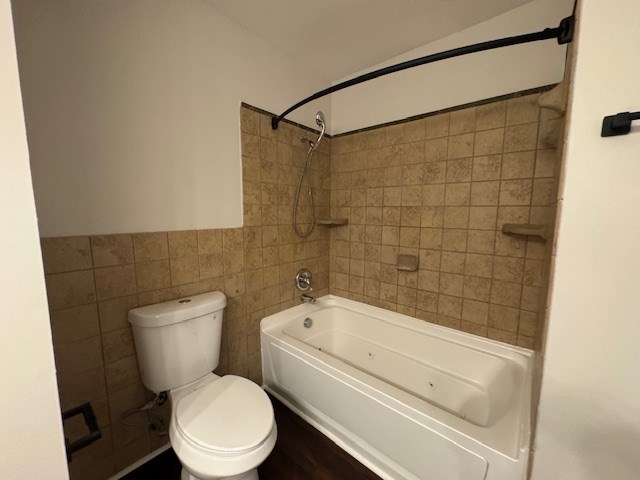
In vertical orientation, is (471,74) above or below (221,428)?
above

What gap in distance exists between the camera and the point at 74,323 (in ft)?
3.36

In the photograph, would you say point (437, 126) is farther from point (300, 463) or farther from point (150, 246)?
point (300, 463)

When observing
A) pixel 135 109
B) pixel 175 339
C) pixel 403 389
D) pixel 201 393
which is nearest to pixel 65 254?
pixel 175 339

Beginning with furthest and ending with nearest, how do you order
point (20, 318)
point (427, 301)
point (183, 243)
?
1. point (427, 301)
2. point (183, 243)
3. point (20, 318)

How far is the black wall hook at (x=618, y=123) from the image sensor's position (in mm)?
573

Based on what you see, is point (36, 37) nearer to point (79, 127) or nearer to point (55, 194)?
point (79, 127)

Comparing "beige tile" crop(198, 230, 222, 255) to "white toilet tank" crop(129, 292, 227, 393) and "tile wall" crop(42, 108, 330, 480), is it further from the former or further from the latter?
"white toilet tank" crop(129, 292, 227, 393)

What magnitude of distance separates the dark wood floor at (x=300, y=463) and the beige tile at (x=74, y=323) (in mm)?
742

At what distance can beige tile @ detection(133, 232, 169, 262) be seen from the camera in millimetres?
1162

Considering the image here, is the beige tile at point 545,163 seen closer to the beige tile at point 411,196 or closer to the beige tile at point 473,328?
the beige tile at point 411,196

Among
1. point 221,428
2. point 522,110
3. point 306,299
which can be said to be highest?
point 522,110

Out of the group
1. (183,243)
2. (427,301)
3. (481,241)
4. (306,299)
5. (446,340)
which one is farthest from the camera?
(306,299)

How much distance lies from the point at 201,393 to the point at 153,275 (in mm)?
574

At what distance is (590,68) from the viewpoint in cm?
62
